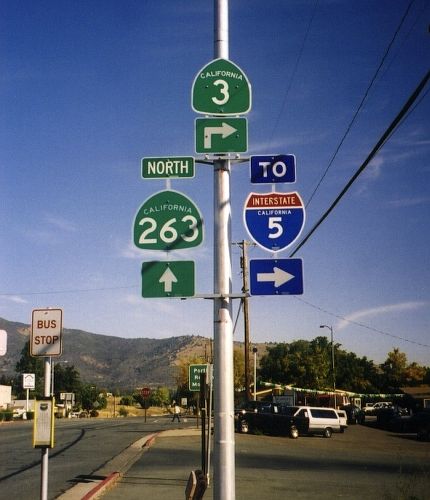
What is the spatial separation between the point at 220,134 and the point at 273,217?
1.05m

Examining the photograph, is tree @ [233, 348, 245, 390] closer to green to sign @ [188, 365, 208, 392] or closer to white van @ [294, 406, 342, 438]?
white van @ [294, 406, 342, 438]

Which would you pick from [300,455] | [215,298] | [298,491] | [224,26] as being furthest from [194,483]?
[300,455]

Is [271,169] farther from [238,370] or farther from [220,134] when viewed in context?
[238,370]

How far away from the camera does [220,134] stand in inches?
256

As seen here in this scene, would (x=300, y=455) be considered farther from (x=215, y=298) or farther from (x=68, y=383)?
(x=68, y=383)

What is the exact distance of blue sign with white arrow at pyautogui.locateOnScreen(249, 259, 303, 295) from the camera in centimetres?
637

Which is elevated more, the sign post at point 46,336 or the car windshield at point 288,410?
the sign post at point 46,336

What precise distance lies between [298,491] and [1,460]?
33.6 ft

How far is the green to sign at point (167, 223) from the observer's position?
20.7 ft

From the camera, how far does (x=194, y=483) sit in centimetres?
696

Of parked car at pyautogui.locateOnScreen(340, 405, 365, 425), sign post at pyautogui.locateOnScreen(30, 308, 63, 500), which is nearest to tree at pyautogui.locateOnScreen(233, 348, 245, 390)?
parked car at pyautogui.locateOnScreen(340, 405, 365, 425)

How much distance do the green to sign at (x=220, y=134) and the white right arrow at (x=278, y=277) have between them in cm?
133

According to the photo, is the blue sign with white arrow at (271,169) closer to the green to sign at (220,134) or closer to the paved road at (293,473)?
the green to sign at (220,134)

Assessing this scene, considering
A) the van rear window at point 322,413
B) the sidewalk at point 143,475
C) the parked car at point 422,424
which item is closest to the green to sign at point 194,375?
the sidewalk at point 143,475
